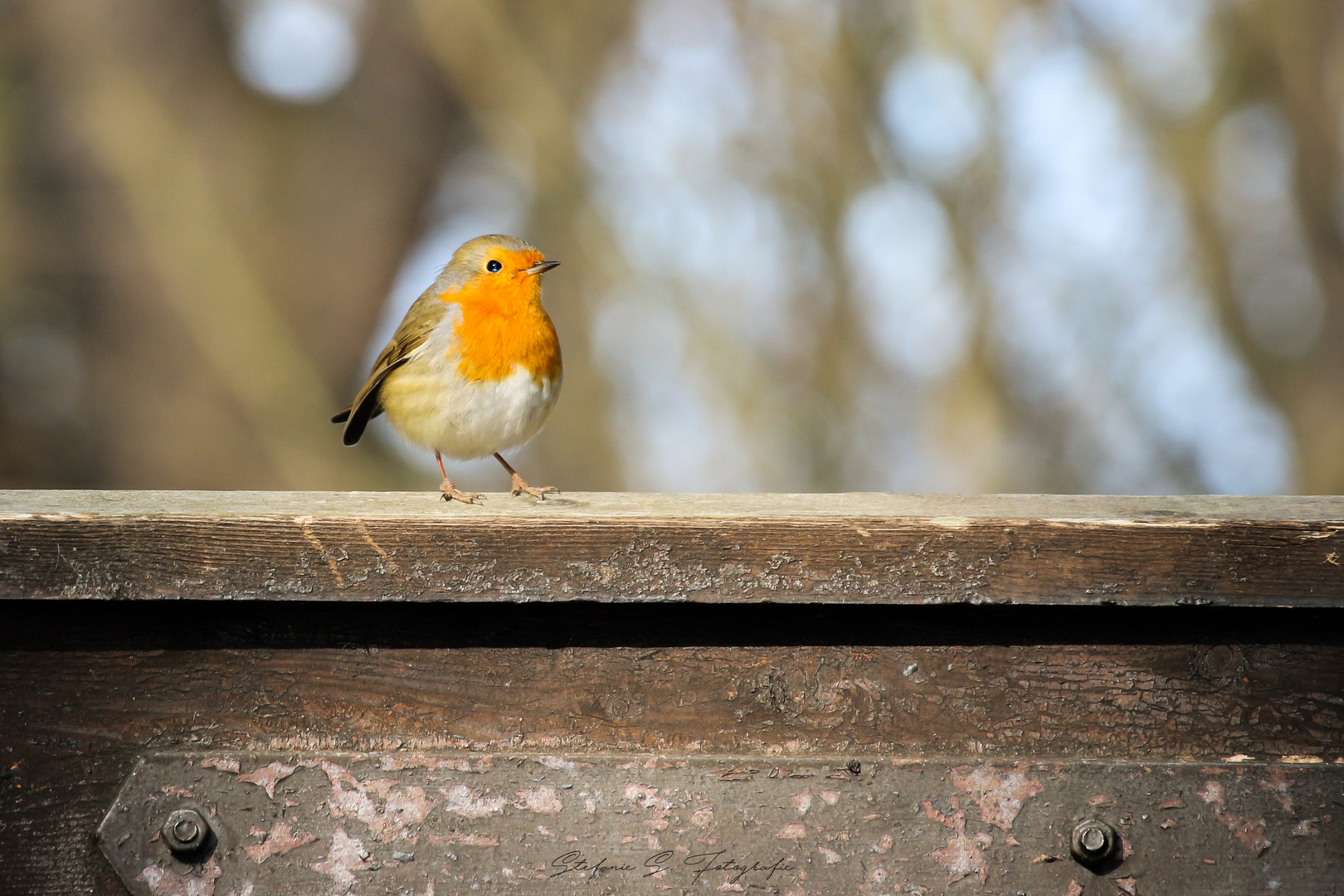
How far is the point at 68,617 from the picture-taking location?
54.1 inches

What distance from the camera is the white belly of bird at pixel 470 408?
3.17m

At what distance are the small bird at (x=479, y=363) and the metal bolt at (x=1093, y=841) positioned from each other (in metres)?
1.92

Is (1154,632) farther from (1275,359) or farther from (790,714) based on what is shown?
(1275,359)

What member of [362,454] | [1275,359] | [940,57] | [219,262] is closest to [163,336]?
[219,262]

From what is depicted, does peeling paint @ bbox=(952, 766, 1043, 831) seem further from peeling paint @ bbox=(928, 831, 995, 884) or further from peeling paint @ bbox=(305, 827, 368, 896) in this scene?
peeling paint @ bbox=(305, 827, 368, 896)

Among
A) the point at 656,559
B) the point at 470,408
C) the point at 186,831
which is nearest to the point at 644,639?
the point at 656,559

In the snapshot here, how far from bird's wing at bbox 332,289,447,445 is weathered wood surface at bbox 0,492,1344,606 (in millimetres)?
2055

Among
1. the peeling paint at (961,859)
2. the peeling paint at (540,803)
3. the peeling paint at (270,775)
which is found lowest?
the peeling paint at (961,859)

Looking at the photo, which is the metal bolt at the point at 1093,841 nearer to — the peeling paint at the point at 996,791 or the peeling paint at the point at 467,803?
the peeling paint at the point at 996,791

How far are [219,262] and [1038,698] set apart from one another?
6073 millimetres

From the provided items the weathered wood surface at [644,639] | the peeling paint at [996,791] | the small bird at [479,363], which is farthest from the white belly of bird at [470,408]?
the peeling paint at [996,791]

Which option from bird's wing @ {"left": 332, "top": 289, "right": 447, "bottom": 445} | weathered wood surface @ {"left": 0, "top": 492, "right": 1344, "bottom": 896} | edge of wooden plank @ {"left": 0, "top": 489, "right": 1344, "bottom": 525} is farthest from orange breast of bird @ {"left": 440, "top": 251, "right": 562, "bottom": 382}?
weathered wood surface @ {"left": 0, "top": 492, "right": 1344, "bottom": 896}

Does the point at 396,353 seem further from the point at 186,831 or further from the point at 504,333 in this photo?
the point at 186,831

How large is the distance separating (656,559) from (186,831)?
583 mm
